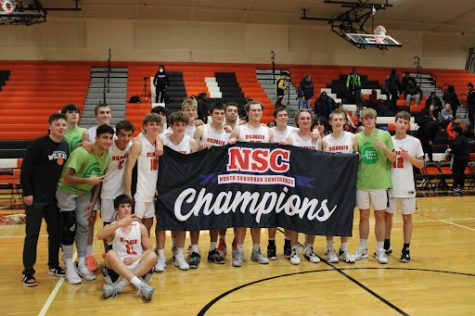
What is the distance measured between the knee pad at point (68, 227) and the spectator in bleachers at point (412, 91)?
1591 cm

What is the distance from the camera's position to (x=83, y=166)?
4.77 meters

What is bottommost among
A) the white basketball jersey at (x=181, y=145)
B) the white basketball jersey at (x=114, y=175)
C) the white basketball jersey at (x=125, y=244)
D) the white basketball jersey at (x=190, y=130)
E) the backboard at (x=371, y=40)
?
the white basketball jersey at (x=125, y=244)

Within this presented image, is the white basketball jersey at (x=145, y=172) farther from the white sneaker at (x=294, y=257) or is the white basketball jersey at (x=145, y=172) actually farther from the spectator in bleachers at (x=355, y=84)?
the spectator in bleachers at (x=355, y=84)

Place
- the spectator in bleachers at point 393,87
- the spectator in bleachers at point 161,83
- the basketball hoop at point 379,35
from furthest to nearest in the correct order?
the spectator in bleachers at point 393,87
the basketball hoop at point 379,35
the spectator in bleachers at point 161,83

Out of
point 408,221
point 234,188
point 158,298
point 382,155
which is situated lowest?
point 158,298

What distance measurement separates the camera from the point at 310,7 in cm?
1872

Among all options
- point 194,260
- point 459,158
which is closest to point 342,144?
point 194,260

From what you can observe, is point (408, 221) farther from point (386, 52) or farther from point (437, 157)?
point (386, 52)

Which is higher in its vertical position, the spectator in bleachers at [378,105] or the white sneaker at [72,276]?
the spectator in bleachers at [378,105]

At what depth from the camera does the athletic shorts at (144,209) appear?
507cm

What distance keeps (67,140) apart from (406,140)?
13.5ft

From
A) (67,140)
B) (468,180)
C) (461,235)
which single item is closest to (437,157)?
(468,180)

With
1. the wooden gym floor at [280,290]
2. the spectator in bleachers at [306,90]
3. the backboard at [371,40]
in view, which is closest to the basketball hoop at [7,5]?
the spectator in bleachers at [306,90]

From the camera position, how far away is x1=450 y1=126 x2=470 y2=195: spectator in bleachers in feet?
38.7
